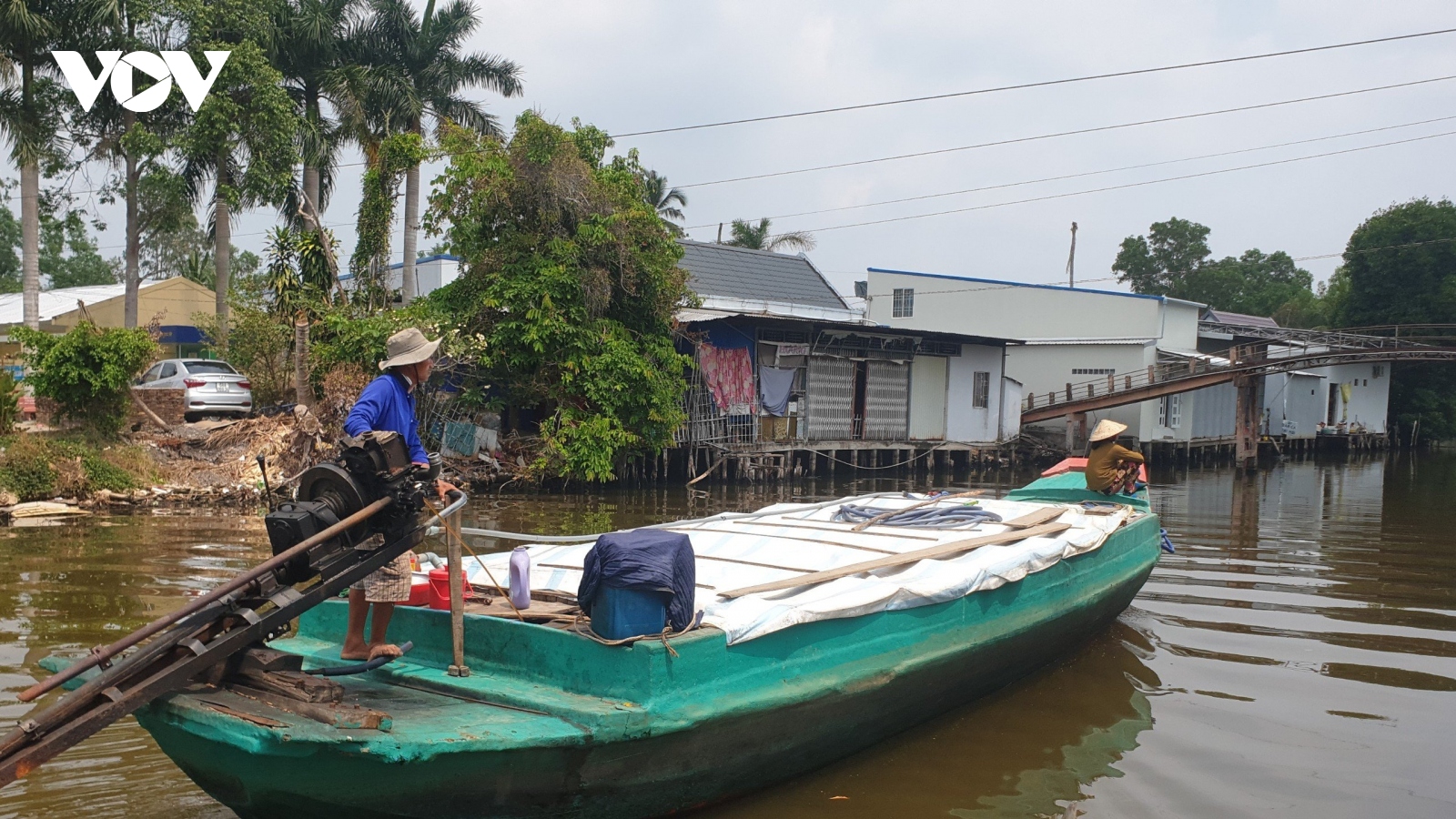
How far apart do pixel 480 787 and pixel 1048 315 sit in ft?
97.0

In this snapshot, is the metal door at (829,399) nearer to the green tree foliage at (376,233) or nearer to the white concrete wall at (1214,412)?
the green tree foliage at (376,233)

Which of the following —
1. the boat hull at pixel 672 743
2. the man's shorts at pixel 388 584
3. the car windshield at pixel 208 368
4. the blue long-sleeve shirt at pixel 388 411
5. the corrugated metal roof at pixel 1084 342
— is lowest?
the boat hull at pixel 672 743

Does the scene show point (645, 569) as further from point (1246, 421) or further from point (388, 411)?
point (1246, 421)

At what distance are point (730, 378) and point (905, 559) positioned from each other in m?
14.9

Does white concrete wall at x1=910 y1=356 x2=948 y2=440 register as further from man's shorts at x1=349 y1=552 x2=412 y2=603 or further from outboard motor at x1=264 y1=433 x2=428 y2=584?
outboard motor at x1=264 y1=433 x2=428 y2=584

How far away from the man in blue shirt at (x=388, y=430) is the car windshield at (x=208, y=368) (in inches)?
622

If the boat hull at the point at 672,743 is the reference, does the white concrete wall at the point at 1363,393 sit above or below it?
above

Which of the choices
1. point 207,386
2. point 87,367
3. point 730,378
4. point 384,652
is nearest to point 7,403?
point 87,367

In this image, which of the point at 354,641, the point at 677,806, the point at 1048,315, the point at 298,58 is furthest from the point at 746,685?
the point at 1048,315

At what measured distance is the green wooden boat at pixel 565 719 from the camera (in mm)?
3307

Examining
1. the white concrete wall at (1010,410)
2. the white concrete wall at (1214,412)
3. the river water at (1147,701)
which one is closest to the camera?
the river water at (1147,701)

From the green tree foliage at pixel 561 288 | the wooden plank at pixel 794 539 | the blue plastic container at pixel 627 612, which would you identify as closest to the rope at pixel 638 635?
the blue plastic container at pixel 627 612

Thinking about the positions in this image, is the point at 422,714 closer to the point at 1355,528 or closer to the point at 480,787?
the point at 480,787

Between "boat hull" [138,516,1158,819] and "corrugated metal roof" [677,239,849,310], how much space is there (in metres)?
21.6
